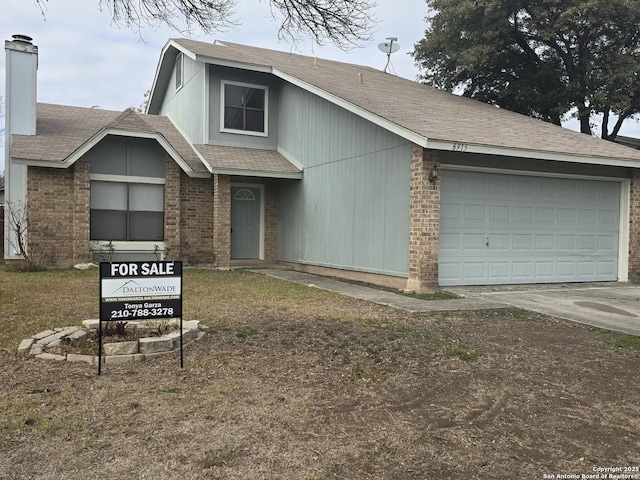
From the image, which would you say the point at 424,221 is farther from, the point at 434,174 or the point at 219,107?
the point at 219,107

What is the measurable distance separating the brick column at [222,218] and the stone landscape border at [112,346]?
9.32m

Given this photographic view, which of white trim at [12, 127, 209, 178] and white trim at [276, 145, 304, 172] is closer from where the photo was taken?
white trim at [12, 127, 209, 178]

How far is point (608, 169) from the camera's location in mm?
12523

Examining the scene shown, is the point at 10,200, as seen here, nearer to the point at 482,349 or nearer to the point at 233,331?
the point at 233,331

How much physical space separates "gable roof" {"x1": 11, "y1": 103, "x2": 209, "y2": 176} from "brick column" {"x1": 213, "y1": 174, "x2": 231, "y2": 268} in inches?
28.6

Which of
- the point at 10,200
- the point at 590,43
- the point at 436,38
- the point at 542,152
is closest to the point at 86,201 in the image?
the point at 10,200

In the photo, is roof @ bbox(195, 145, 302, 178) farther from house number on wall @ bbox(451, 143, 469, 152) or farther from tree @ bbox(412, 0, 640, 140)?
tree @ bbox(412, 0, 640, 140)

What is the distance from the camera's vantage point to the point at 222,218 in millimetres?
15523

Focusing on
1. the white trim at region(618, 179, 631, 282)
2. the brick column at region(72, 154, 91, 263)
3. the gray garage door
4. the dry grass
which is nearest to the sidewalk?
the gray garage door

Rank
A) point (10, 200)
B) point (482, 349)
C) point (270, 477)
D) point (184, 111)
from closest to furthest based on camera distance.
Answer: point (270, 477) < point (482, 349) < point (10, 200) < point (184, 111)

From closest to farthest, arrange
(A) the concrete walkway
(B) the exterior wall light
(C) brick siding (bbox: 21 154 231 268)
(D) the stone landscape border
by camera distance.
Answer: (D) the stone landscape border < (A) the concrete walkway < (B) the exterior wall light < (C) brick siding (bbox: 21 154 231 268)

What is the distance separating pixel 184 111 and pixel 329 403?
1625 cm

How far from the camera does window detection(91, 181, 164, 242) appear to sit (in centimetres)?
1497

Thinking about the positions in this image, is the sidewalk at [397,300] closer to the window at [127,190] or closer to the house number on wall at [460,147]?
the house number on wall at [460,147]
